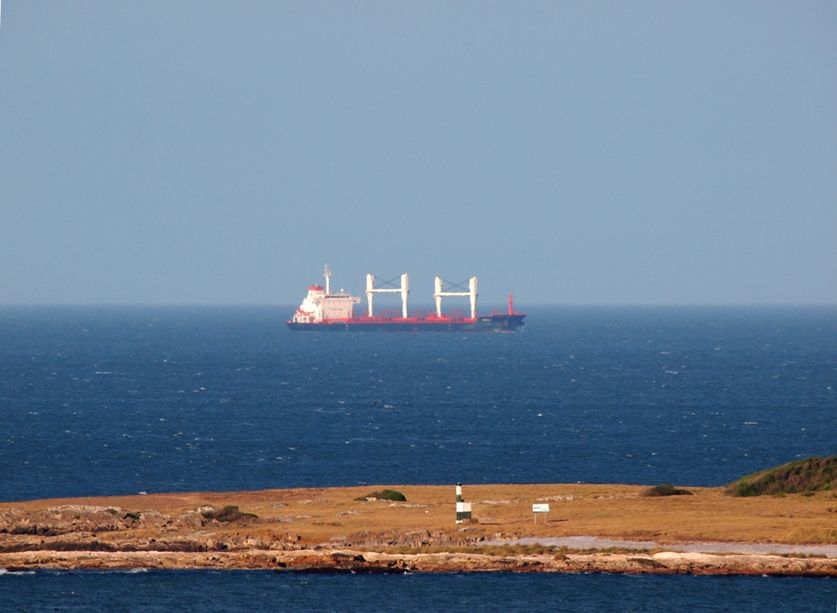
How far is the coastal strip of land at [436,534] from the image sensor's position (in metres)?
45.2

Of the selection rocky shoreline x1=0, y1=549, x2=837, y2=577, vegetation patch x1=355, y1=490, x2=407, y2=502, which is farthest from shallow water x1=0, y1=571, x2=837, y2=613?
vegetation patch x1=355, y1=490, x2=407, y2=502

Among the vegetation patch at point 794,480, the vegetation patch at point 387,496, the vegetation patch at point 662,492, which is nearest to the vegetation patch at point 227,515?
the vegetation patch at point 387,496

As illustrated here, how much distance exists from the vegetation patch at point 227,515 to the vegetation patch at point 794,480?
17667 millimetres

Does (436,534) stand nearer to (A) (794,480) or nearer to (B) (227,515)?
(B) (227,515)

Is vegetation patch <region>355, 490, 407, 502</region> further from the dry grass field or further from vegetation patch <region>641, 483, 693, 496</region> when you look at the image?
vegetation patch <region>641, 483, 693, 496</region>

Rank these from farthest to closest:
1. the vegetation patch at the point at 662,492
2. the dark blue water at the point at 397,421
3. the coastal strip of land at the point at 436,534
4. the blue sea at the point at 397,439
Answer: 1. the dark blue water at the point at 397,421
2. the vegetation patch at the point at 662,492
3. the coastal strip of land at the point at 436,534
4. the blue sea at the point at 397,439

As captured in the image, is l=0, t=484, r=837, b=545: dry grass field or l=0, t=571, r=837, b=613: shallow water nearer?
l=0, t=571, r=837, b=613: shallow water

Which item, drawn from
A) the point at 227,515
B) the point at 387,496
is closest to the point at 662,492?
the point at 387,496

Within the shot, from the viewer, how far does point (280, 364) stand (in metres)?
166

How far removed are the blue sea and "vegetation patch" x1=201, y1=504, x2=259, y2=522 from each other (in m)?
7.16

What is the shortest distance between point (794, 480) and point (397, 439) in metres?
33.4

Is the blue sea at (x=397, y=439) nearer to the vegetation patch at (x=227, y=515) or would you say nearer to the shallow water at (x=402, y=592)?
the shallow water at (x=402, y=592)

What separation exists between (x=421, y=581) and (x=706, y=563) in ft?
25.4

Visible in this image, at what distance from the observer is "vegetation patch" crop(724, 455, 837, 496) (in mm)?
57719
